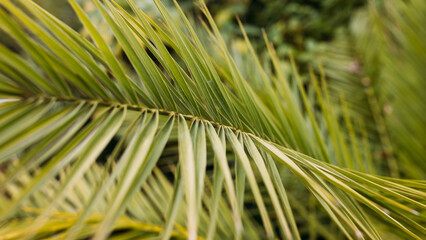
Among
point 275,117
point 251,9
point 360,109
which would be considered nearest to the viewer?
point 275,117

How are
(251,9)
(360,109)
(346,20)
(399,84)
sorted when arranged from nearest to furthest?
(399,84), (360,109), (346,20), (251,9)

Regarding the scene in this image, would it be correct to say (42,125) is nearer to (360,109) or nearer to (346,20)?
(360,109)

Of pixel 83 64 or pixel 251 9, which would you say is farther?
pixel 251 9

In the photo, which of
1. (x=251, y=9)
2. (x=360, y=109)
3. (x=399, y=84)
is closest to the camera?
(x=399, y=84)

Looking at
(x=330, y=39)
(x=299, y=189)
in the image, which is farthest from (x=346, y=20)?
(x=299, y=189)

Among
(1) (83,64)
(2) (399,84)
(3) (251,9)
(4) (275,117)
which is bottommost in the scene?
(1) (83,64)

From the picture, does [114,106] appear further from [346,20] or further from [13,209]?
[346,20]

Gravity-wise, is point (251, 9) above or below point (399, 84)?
above

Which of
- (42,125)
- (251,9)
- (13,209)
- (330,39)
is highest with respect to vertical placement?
(251,9)

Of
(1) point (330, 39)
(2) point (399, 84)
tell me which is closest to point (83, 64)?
(2) point (399, 84)
